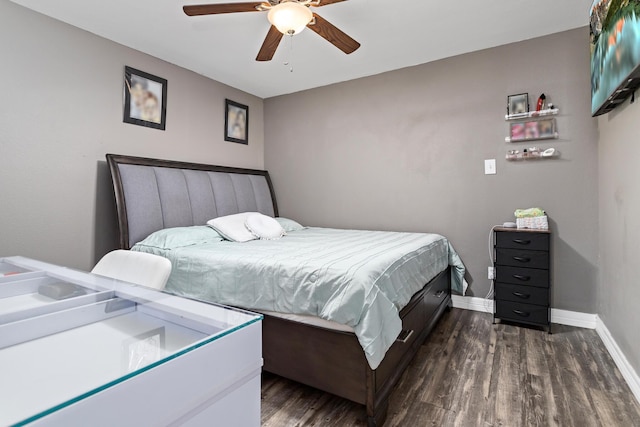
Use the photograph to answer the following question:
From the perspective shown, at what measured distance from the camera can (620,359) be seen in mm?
2074

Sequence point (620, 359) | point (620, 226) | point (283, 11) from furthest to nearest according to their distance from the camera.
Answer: point (620, 226) < point (620, 359) < point (283, 11)

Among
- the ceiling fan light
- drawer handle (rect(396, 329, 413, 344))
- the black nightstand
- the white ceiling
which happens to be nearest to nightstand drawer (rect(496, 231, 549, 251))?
the black nightstand

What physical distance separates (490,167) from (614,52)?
1289 millimetres

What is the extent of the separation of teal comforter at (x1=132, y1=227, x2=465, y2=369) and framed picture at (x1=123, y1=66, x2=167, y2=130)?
1.21 meters

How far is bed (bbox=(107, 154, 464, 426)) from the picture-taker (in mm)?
1613

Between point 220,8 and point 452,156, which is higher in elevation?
point 220,8

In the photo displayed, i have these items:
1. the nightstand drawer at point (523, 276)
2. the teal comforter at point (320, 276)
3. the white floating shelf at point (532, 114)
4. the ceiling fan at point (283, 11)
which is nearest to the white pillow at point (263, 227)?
the teal comforter at point (320, 276)

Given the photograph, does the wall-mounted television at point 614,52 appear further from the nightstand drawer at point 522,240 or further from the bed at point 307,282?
the bed at point 307,282

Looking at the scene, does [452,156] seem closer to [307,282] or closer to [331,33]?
[331,33]

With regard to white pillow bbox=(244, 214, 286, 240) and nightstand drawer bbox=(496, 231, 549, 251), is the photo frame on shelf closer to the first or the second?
nightstand drawer bbox=(496, 231, 549, 251)

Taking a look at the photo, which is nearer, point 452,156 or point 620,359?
point 620,359

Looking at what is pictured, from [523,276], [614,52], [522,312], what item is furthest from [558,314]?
[614,52]

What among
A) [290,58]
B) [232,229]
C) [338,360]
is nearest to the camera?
[338,360]

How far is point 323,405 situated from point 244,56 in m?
2.99
